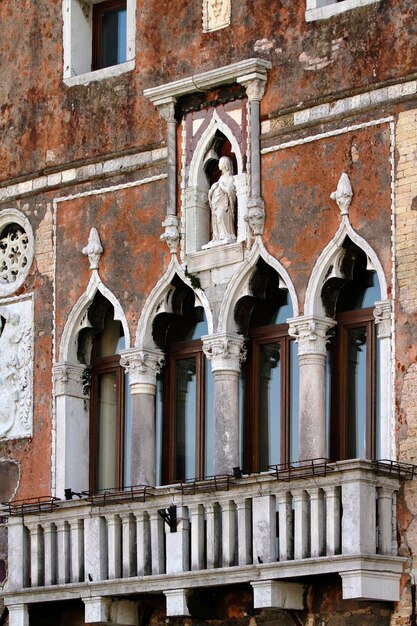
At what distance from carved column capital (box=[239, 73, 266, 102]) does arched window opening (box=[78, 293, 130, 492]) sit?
2.68 metres

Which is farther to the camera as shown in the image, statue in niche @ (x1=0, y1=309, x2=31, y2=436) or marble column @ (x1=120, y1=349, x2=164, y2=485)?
statue in niche @ (x1=0, y1=309, x2=31, y2=436)

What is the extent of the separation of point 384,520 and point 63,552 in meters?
3.55

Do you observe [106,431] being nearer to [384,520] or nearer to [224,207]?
[224,207]

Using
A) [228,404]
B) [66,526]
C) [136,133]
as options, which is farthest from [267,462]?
[136,133]

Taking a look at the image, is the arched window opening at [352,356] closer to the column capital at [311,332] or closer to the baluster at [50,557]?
the column capital at [311,332]

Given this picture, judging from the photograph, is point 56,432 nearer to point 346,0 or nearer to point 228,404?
point 228,404

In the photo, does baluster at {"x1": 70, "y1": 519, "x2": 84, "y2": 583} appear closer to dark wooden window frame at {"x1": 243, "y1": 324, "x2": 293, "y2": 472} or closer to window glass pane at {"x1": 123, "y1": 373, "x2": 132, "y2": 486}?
window glass pane at {"x1": 123, "y1": 373, "x2": 132, "y2": 486}

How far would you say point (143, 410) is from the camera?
2330cm

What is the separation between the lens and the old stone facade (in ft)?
70.0

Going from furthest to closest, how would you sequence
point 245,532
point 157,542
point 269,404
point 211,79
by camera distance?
point 211,79
point 269,404
point 157,542
point 245,532

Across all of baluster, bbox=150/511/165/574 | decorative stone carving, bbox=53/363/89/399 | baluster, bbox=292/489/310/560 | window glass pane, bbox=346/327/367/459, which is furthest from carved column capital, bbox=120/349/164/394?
baluster, bbox=292/489/310/560

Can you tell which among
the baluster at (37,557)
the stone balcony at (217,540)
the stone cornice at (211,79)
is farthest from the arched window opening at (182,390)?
the stone cornice at (211,79)

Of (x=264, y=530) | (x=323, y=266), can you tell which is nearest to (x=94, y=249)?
(x=323, y=266)

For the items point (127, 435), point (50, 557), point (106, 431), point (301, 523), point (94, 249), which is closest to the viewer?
point (301, 523)
